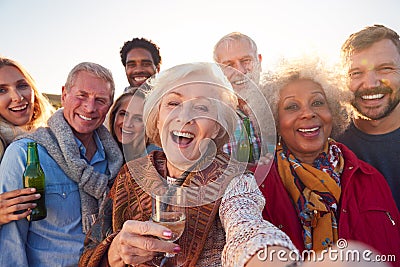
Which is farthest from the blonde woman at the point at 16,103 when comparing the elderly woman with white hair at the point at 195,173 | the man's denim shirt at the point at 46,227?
the elderly woman with white hair at the point at 195,173

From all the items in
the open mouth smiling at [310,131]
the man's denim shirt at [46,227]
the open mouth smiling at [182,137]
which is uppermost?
the open mouth smiling at [182,137]

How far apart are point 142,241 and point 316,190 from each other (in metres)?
1.14

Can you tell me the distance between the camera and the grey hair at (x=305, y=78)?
7.07ft

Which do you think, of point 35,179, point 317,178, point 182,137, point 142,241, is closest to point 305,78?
point 317,178

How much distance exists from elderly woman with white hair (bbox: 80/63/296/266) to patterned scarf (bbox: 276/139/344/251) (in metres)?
0.58

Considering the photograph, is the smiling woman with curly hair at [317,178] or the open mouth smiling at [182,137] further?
the smiling woman with curly hair at [317,178]

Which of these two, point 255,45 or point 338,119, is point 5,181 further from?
point 255,45

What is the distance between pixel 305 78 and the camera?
2.15m

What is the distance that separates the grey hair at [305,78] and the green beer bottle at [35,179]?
4.94ft

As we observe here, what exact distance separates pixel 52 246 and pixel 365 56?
2.57 m

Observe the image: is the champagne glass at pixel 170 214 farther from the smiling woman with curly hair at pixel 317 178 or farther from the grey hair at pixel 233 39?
the grey hair at pixel 233 39

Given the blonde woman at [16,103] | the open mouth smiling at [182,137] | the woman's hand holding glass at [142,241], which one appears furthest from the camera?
the blonde woman at [16,103]

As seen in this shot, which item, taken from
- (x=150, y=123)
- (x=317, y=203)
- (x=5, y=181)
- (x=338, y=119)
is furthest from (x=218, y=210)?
(x=5, y=181)

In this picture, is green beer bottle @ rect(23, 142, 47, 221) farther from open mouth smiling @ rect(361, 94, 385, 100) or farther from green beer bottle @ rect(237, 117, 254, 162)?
open mouth smiling @ rect(361, 94, 385, 100)
